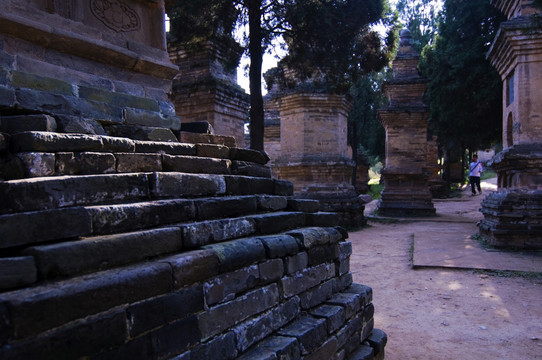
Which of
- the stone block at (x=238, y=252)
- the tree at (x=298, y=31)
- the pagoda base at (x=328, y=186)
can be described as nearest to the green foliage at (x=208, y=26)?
the tree at (x=298, y=31)

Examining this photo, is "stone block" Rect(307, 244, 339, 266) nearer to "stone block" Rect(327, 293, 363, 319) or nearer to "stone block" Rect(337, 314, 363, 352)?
"stone block" Rect(327, 293, 363, 319)

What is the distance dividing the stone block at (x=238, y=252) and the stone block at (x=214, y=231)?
6cm

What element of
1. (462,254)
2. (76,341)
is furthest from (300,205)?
(462,254)

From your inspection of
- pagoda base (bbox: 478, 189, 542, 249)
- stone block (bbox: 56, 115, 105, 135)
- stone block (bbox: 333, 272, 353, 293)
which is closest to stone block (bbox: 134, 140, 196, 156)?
stone block (bbox: 56, 115, 105, 135)

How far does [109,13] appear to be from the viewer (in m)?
3.69

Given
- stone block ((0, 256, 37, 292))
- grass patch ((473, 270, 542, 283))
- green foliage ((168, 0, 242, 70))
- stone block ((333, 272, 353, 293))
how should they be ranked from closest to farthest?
1. stone block ((0, 256, 37, 292))
2. stone block ((333, 272, 353, 293))
3. grass patch ((473, 270, 542, 283))
4. green foliage ((168, 0, 242, 70))

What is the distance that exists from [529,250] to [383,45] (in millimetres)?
5940

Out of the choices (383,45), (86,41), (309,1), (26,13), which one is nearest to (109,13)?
(86,41)

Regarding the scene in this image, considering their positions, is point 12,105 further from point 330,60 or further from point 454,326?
point 330,60

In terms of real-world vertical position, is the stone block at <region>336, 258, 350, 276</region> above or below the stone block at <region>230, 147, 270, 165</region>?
below

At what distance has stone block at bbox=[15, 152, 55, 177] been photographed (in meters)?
1.96

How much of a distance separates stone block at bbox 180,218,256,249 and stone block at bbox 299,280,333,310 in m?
0.60

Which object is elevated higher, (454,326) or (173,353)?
(173,353)

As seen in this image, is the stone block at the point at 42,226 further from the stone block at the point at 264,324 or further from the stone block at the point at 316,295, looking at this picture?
the stone block at the point at 316,295
